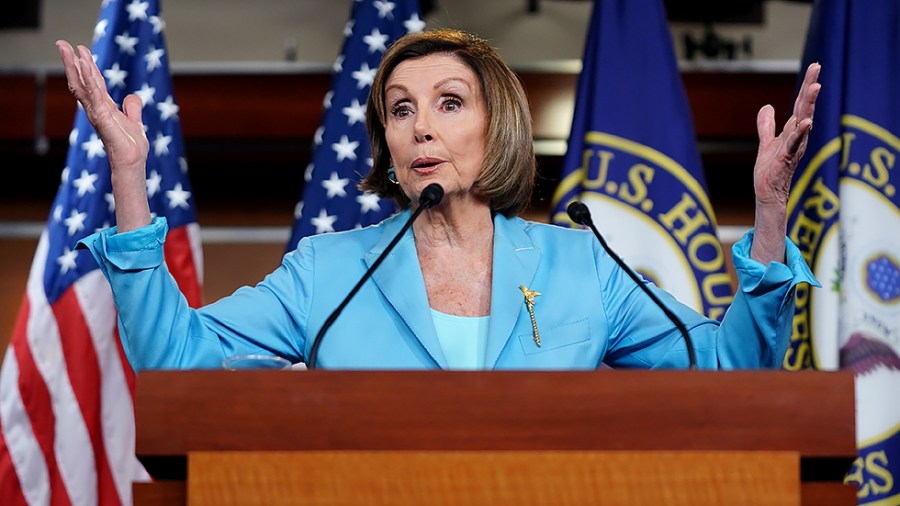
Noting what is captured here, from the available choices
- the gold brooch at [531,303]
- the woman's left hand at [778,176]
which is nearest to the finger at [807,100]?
the woman's left hand at [778,176]

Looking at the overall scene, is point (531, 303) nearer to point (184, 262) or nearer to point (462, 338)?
point (462, 338)

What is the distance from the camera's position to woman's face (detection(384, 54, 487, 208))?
223 cm

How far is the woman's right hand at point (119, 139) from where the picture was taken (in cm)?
185

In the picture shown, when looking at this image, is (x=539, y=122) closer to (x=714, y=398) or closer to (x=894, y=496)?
(x=894, y=496)

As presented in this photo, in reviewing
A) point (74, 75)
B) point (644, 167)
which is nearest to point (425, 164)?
point (74, 75)

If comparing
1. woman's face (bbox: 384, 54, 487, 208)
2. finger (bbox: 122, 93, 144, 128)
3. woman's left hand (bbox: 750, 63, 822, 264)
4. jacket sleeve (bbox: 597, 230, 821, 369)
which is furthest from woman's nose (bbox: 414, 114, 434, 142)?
woman's left hand (bbox: 750, 63, 822, 264)

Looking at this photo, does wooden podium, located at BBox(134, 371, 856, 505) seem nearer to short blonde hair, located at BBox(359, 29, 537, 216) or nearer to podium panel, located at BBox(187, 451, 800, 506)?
podium panel, located at BBox(187, 451, 800, 506)

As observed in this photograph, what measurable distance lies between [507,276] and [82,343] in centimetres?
147

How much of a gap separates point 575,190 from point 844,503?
5.93 feet

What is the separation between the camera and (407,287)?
6.99 feet

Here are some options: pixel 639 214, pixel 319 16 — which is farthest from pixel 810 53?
pixel 319 16

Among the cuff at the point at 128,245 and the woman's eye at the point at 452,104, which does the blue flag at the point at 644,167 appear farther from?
the cuff at the point at 128,245

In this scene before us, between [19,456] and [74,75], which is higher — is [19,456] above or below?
below

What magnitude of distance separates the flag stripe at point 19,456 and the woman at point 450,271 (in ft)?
4.06
